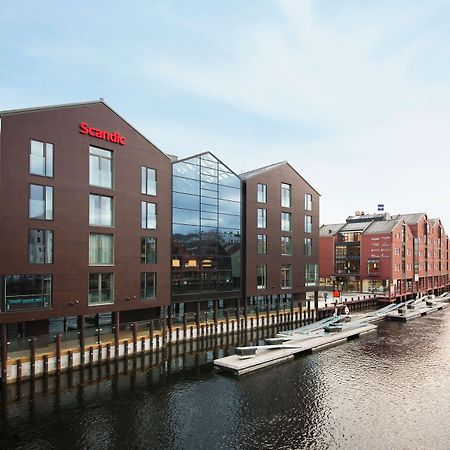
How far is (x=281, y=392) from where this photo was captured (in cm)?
2423

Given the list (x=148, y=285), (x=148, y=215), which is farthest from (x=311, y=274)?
(x=148, y=215)

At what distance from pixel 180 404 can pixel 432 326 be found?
40.5 meters

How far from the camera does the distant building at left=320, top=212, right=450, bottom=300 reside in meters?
72.6

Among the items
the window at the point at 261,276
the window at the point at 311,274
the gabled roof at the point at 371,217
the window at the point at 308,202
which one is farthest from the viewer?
the gabled roof at the point at 371,217

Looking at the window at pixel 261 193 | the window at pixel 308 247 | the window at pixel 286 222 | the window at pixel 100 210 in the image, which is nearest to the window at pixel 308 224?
the window at pixel 308 247

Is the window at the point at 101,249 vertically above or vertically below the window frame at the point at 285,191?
below

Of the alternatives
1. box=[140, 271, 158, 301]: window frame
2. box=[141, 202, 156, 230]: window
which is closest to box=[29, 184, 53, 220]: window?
box=[141, 202, 156, 230]: window

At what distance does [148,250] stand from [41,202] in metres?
10.1

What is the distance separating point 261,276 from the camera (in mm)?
44844

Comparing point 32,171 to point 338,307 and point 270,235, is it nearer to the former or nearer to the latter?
point 270,235

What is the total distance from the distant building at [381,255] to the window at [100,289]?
178ft

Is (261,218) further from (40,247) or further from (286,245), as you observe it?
(40,247)

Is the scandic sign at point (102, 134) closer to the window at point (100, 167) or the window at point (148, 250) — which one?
the window at point (100, 167)

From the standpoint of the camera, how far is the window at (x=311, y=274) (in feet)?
166
